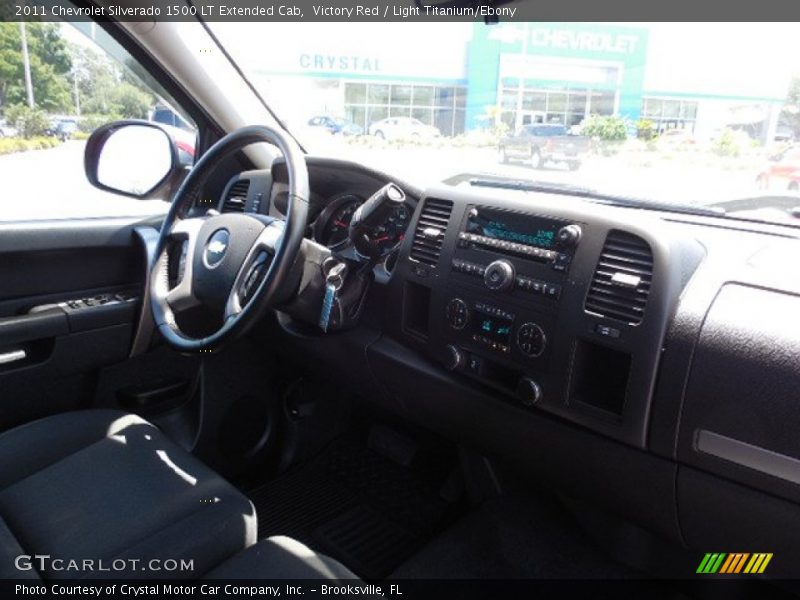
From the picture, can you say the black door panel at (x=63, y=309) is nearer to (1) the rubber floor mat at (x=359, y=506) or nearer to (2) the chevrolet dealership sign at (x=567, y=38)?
(1) the rubber floor mat at (x=359, y=506)

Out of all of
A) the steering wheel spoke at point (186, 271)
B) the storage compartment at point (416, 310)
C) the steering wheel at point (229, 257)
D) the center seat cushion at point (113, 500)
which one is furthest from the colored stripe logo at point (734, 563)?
the steering wheel spoke at point (186, 271)

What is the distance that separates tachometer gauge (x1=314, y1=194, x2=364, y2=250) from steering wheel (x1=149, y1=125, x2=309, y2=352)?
15.8 inches

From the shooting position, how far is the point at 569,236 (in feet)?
5.23

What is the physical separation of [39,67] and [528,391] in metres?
1.89

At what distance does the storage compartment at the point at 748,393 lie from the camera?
1284 mm

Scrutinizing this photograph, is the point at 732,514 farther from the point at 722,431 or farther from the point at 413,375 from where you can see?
the point at 413,375

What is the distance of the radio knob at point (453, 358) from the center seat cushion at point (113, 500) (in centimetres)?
64

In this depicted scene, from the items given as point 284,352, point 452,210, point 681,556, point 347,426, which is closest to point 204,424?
point 284,352

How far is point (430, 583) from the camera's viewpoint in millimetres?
2117

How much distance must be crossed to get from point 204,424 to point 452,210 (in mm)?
1243

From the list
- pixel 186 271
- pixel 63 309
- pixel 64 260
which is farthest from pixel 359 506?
pixel 64 260

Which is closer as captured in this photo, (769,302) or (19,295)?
(769,302)

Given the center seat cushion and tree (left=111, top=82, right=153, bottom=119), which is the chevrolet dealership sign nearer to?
tree (left=111, top=82, right=153, bottom=119)

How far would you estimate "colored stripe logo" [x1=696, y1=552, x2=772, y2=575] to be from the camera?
4.88 ft
